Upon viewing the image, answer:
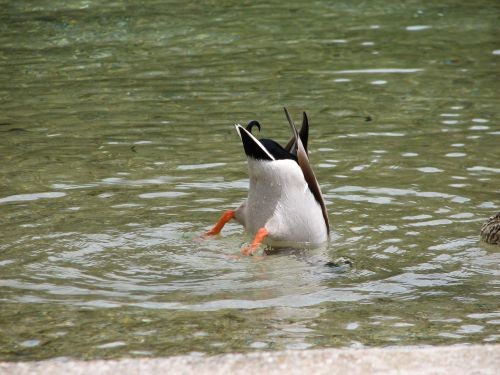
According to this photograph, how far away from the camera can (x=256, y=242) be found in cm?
770

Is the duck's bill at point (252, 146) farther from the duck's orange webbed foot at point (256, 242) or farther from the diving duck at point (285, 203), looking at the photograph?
the duck's orange webbed foot at point (256, 242)

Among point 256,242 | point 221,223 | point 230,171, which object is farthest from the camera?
point 230,171

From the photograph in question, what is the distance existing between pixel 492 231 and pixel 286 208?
1415 mm

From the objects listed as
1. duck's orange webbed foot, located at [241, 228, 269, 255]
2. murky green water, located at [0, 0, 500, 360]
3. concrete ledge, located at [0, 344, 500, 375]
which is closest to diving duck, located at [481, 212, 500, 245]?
murky green water, located at [0, 0, 500, 360]

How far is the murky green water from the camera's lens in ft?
20.5

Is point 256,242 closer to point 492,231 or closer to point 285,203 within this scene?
point 285,203

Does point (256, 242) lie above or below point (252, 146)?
below

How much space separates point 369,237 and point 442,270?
2.71 feet

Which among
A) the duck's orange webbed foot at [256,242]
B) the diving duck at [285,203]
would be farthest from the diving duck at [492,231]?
the duck's orange webbed foot at [256,242]

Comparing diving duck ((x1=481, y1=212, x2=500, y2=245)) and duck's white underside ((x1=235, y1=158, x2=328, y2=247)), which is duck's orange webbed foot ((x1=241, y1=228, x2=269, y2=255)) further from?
diving duck ((x1=481, y1=212, x2=500, y2=245))

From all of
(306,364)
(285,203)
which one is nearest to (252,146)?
(285,203)

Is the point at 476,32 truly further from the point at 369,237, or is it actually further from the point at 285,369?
the point at 285,369

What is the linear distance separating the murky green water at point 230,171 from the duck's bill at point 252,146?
2.28 ft

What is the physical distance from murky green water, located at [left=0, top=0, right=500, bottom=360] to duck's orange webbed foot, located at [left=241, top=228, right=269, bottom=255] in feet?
0.28
